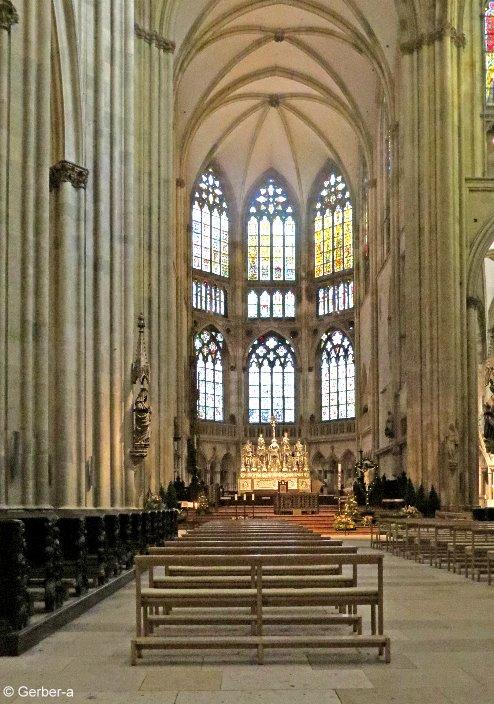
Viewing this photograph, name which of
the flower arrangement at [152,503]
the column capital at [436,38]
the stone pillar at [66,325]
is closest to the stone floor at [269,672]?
the stone pillar at [66,325]

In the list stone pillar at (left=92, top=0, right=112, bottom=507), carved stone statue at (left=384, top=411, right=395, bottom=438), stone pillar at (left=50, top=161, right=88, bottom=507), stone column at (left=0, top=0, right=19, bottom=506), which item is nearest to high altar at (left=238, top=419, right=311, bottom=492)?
carved stone statue at (left=384, top=411, right=395, bottom=438)

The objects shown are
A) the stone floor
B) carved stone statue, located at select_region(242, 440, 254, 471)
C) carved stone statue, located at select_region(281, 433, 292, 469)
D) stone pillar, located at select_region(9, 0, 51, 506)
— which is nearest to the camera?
the stone floor

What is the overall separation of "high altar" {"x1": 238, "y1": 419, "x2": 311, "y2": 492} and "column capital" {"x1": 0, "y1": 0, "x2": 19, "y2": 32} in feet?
115

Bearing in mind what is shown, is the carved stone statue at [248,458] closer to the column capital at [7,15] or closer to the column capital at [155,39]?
the column capital at [155,39]

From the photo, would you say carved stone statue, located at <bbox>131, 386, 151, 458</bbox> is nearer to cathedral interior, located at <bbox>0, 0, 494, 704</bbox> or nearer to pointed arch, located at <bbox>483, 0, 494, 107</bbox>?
cathedral interior, located at <bbox>0, 0, 494, 704</bbox>

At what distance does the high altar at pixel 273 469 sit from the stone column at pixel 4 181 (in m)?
34.1

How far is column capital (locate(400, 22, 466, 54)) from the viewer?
1391 inches

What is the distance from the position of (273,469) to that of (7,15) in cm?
3650

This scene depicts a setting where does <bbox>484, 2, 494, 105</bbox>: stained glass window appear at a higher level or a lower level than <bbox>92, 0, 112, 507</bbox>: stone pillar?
higher

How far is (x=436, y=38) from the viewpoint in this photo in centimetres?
3556

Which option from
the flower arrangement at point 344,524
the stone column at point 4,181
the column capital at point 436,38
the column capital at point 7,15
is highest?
the column capital at point 436,38

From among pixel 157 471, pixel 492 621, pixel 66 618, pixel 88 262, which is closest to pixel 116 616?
pixel 66 618

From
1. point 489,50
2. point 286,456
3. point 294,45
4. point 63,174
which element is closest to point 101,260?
point 63,174

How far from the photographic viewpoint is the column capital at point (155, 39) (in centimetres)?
3388
